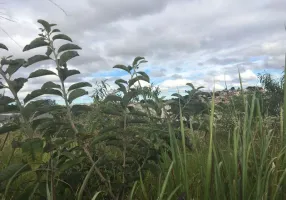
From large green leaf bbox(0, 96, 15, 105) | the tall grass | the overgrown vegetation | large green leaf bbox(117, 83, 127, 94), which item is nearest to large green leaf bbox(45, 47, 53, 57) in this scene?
the overgrown vegetation

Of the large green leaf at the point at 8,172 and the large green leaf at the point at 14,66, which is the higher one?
the large green leaf at the point at 14,66

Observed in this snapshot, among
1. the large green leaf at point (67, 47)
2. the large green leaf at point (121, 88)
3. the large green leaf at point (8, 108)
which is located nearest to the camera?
the large green leaf at point (8, 108)

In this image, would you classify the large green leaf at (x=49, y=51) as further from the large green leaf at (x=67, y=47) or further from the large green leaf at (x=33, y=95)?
the large green leaf at (x=33, y=95)

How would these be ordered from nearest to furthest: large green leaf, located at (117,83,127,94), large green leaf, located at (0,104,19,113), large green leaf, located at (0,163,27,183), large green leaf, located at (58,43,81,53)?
large green leaf, located at (0,163,27,183) → large green leaf, located at (0,104,19,113) → large green leaf, located at (58,43,81,53) → large green leaf, located at (117,83,127,94)

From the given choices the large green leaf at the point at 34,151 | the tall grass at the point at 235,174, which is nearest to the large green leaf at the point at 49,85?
the large green leaf at the point at 34,151

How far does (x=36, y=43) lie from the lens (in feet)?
6.35

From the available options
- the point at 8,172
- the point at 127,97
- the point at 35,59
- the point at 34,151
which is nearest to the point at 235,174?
the point at 127,97

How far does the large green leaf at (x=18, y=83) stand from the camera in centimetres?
190

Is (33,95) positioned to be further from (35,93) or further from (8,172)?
(8,172)

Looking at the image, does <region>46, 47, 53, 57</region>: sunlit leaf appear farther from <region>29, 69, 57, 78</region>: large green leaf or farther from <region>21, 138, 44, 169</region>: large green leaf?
<region>21, 138, 44, 169</region>: large green leaf

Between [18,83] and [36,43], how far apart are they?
227 mm

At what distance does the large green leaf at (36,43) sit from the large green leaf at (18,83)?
0.17m

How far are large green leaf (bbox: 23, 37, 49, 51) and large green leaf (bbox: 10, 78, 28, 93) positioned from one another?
0.55ft

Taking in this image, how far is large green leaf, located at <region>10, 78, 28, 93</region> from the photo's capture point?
1896 mm
